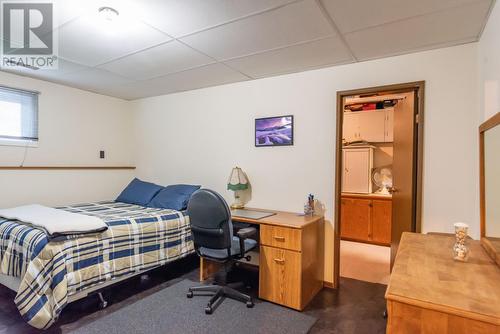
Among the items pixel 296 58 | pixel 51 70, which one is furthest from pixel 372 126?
pixel 51 70

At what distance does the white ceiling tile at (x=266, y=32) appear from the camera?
6.00ft

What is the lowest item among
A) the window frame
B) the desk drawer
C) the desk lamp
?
the desk drawer

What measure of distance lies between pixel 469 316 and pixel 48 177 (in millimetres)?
4092

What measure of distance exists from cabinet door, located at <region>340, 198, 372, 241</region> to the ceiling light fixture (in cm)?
393

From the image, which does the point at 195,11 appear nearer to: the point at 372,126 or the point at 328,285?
the point at 328,285

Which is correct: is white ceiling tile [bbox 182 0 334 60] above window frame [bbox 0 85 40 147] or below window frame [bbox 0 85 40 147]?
above

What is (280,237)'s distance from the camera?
2.46 m

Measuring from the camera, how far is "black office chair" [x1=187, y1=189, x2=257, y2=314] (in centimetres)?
232

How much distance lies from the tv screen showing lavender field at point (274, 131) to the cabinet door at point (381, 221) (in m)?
2.17

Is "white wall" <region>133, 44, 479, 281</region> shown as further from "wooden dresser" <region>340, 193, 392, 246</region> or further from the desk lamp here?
"wooden dresser" <region>340, 193, 392, 246</region>

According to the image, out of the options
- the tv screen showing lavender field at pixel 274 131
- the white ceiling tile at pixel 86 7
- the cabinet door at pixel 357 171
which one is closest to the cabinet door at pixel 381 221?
the cabinet door at pixel 357 171

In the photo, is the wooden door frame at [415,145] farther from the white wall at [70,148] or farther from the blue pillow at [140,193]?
the white wall at [70,148]

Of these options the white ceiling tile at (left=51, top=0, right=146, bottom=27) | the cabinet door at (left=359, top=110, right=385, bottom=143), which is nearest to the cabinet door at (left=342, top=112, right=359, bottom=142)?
the cabinet door at (left=359, top=110, right=385, bottom=143)

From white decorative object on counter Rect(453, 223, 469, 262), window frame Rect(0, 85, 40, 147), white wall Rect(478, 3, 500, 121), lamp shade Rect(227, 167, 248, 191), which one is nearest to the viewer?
white decorative object on counter Rect(453, 223, 469, 262)
